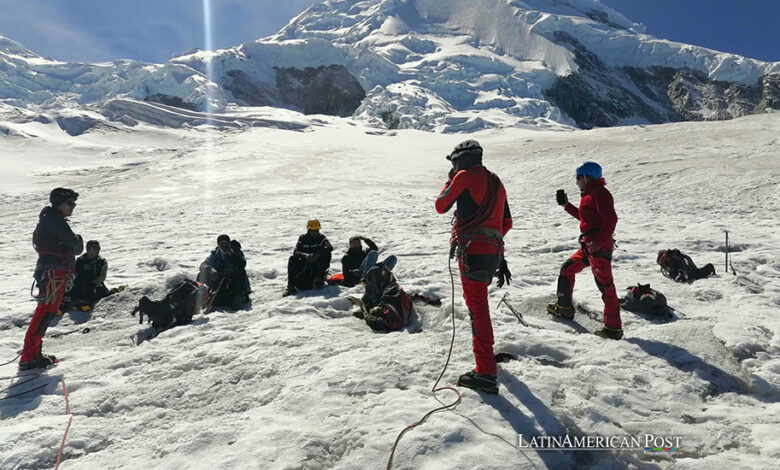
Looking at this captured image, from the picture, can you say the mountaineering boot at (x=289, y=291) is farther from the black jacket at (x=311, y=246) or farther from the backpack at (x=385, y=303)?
the backpack at (x=385, y=303)

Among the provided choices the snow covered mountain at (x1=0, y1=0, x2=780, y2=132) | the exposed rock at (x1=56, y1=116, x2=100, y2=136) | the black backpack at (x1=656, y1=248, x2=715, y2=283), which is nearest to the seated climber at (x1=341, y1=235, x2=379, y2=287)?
the black backpack at (x1=656, y1=248, x2=715, y2=283)

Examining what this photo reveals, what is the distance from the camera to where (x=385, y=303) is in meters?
6.06

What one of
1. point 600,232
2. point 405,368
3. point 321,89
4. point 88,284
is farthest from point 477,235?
point 321,89

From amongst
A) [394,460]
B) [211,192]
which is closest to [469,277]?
[394,460]

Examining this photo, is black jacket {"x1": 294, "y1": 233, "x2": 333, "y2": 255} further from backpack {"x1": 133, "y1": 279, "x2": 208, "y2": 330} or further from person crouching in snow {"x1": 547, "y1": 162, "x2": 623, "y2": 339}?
person crouching in snow {"x1": 547, "y1": 162, "x2": 623, "y2": 339}

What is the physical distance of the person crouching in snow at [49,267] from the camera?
5148 mm

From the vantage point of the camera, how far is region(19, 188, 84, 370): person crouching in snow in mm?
5148

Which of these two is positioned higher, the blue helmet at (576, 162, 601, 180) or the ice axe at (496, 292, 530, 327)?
the blue helmet at (576, 162, 601, 180)

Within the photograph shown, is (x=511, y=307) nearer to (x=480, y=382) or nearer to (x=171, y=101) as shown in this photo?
(x=480, y=382)

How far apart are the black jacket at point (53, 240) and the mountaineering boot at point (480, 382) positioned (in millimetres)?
4641

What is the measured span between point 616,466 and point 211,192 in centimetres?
2294

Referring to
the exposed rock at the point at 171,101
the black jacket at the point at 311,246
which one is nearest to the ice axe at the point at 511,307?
the black jacket at the point at 311,246

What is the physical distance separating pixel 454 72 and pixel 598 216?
123095 mm

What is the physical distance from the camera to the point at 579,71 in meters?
152
